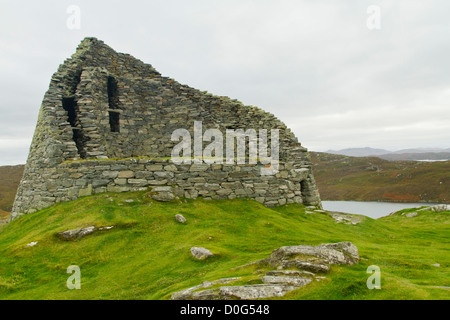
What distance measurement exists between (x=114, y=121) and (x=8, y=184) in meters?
45.8

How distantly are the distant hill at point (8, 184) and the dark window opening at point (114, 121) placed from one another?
20.7 m

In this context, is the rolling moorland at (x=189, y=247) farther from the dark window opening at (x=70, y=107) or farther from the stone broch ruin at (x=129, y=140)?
the dark window opening at (x=70, y=107)

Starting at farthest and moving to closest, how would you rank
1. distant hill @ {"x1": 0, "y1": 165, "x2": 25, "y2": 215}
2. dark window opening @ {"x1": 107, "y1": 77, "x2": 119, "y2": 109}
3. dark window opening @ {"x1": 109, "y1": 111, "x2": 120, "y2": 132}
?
distant hill @ {"x1": 0, "y1": 165, "x2": 25, "y2": 215}, dark window opening @ {"x1": 107, "y1": 77, "x2": 119, "y2": 109}, dark window opening @ {"x1": 109, "y1": 111, "x2": 120, "y2": 132}

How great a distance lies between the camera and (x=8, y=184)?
55.6m

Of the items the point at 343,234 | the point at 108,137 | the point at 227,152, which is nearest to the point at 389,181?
the point at 227,152

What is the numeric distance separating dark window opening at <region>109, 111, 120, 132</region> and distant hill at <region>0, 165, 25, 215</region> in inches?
816

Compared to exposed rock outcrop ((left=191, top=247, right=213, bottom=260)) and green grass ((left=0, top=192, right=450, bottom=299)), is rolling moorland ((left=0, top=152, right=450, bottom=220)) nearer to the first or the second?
green grass ((left=0, top=192, right=450, bottom=299))

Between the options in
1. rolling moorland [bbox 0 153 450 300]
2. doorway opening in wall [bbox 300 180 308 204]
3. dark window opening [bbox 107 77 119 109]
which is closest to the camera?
rolling moorland [bbox 0 153 450 300]

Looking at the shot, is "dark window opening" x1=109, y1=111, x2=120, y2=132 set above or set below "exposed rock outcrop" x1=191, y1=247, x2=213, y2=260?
above

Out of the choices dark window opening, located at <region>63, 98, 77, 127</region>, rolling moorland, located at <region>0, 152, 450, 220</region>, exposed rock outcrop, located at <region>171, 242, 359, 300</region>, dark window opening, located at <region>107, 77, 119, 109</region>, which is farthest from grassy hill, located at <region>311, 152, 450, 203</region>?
dark window opening, located at <region>63, 98, 77, 127</region>

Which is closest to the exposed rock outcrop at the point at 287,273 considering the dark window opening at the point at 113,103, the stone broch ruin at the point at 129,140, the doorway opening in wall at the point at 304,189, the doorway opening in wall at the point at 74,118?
the stone broch ruin at the point at 129,140

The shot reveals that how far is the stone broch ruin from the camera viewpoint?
15.7 m

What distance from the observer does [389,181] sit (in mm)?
50531

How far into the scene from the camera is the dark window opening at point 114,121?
2304 centimetres
